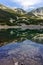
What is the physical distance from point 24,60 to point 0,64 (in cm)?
392

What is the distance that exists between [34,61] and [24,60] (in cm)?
140

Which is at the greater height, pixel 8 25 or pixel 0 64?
pixel 0 64

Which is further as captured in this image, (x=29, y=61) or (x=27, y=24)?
(x=27, y=24)

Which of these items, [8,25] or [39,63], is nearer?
[39,63]

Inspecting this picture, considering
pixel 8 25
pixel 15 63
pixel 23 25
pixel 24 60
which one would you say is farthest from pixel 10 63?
pixel 23 25

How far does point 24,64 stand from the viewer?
2448 cm

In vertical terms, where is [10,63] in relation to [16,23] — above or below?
above

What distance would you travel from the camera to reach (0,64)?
24.0 m

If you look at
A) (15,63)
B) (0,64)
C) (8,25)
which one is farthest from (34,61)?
(8,25)

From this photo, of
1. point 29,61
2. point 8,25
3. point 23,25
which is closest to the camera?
point 29,61

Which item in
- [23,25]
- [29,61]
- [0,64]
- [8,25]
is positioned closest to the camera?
[0,64]

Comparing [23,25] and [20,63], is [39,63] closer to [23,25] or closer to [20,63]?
[20,63]

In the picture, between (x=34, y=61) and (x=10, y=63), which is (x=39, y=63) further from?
(x=10, y=63)

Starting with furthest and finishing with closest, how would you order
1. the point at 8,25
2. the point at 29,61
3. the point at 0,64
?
the point at 8,25, the point at 29,61, the point at 0,64
